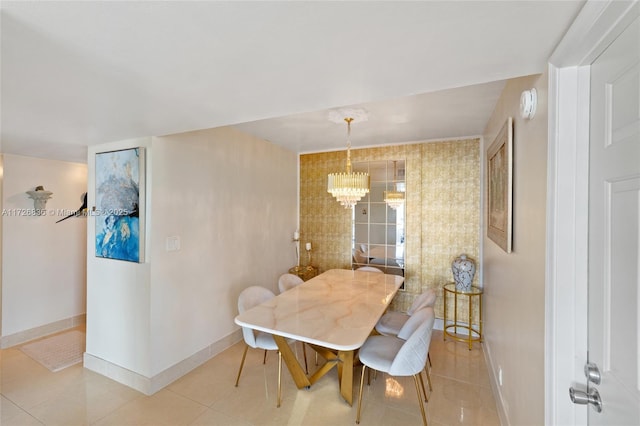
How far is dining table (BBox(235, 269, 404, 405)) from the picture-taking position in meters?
1.79

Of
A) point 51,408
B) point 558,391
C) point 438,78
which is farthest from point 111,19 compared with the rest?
point 51,408

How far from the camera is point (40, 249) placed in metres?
3.37

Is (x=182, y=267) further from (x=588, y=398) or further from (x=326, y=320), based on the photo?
(x=588, y=398)

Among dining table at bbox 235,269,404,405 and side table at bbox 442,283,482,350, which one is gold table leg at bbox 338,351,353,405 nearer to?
dining table at bbox 235,269,404,405

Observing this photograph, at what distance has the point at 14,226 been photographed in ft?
10.3

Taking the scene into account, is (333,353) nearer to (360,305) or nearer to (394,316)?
(360,305)

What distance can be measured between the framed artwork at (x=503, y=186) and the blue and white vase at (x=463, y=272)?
94cm

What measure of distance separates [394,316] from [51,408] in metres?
2.95

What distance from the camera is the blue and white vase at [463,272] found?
10.1 feet

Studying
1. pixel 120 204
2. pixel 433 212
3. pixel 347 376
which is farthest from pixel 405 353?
pixel 120 204

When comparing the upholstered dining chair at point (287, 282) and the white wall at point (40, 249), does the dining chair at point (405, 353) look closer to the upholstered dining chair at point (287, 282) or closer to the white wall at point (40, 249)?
the upholstered dining chair at point (287, 282)

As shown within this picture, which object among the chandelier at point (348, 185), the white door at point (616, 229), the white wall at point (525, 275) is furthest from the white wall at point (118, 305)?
the white door at point (616, 229)

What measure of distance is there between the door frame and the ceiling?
0.51ft

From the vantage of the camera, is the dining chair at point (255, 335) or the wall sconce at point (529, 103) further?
the dining chair at point (255, 335)
